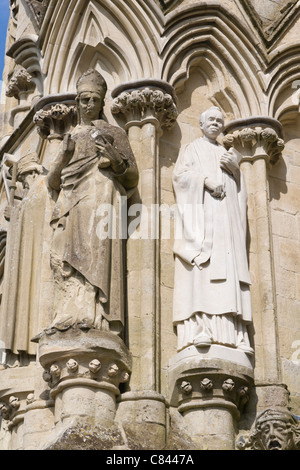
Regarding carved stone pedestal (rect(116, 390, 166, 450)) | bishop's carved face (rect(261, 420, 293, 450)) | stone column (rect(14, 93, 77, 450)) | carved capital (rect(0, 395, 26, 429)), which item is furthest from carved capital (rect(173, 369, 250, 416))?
carved capital (rect(0, 395, 26, 429))

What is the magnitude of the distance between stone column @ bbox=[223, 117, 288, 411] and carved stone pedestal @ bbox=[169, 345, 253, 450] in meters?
0.36

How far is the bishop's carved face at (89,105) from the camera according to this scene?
10.1 metres

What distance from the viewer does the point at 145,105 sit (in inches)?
403

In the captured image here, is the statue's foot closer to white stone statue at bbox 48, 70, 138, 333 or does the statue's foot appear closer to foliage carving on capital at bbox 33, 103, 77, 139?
white stone statue at bbox 48, 70, 138, 333

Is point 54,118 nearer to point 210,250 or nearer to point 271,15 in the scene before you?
point 210,250

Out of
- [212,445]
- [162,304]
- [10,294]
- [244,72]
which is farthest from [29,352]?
[244,72]

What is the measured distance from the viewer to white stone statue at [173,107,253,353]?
30.6 ft

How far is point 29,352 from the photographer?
10195 mm

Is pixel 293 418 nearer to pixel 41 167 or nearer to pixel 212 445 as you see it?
pixel 212 445

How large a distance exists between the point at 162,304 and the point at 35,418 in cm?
148

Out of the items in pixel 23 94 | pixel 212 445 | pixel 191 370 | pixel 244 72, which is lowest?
pixel 212 445

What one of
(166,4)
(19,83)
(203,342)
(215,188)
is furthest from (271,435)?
(19,83)

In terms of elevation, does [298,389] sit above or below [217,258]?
below

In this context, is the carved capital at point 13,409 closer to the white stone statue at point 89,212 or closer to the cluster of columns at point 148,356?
the cluster of columns at point 148,356
